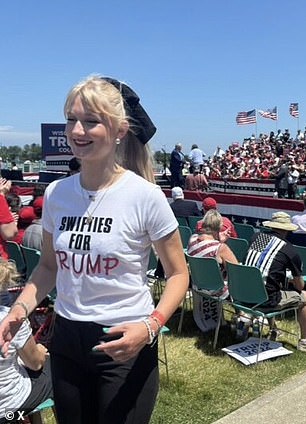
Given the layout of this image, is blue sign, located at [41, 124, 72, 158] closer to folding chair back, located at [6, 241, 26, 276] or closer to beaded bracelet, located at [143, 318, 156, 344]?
folding chair back, located at [6, 241, 26, 276]

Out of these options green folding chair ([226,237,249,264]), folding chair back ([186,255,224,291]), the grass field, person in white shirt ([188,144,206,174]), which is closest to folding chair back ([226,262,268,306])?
folding chair back ([186,255,224,291])

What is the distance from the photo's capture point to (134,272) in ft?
6.15

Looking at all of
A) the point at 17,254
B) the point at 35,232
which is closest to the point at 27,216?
the point at 35,232

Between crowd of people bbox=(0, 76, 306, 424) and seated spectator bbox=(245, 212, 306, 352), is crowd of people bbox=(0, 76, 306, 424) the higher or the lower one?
the higher one

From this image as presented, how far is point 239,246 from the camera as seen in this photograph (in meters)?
7.06

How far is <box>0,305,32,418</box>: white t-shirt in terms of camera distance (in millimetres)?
2582

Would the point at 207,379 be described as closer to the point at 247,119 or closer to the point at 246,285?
the point at 246,285

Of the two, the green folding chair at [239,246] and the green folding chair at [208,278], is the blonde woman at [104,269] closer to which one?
the green folding chair at [208,278]

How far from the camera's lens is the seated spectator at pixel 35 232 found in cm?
604

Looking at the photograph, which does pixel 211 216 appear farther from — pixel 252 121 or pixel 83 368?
pixel 252 121

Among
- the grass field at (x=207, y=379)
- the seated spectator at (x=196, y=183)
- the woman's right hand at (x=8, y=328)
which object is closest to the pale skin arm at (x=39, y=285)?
the woman's right hand at (x=8, y=328)

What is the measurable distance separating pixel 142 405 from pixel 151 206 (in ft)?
2.32

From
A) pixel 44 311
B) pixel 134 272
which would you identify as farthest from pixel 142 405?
pixel 44 311

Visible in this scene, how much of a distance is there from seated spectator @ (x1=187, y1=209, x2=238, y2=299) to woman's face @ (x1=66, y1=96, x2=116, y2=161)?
400 centimetres
